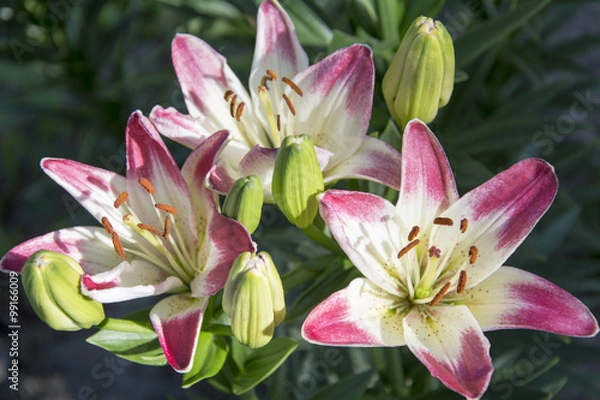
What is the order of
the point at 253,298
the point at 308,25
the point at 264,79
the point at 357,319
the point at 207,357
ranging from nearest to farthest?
1. the point at 253,298
2. the point at 357,319
3. the point at 207,357
4. the point at 264,79
5. the point at 308,25

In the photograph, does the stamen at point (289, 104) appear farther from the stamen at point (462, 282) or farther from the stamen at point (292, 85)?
the stamen at point (462, 282)

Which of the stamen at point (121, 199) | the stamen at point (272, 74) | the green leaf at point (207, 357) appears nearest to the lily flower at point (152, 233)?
the stamen at point (121, 199)

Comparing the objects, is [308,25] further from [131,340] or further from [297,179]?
[131,340]

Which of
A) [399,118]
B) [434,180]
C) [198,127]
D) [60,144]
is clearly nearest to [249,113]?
[198,127]

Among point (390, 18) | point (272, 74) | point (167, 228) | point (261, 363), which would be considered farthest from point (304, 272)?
point (390, 18)

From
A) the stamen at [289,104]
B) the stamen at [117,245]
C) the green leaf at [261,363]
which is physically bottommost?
the green leaf at [261,363]

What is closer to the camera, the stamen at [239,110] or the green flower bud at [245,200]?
the green flower bud at [245,200]
